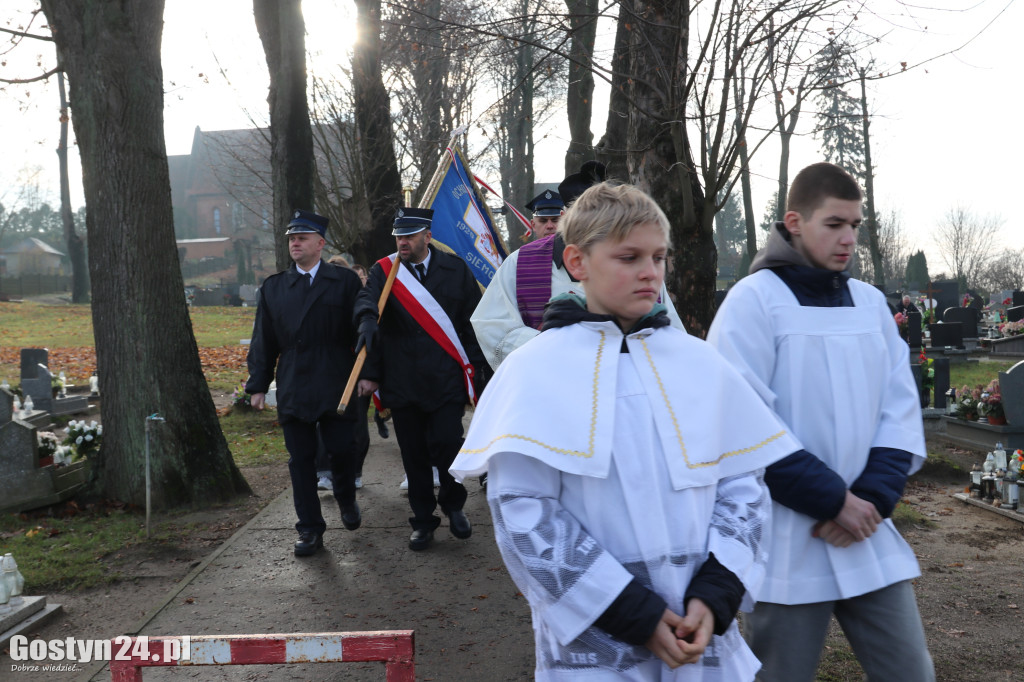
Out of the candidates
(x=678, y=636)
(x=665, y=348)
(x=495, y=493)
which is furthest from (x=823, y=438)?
(x=495, y=493)

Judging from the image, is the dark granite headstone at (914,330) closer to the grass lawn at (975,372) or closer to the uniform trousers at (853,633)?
the grass lawn at (975,372)

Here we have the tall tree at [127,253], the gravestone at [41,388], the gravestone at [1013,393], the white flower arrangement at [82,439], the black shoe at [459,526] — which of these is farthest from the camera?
the gravestone at [41,388]

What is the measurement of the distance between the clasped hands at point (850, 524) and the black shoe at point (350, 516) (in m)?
4.50

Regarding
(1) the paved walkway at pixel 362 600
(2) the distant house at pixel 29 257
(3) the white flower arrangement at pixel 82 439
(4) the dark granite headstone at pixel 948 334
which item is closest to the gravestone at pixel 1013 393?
(1) the paved walkway at pixel 362 600

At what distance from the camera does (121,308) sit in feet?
24.3

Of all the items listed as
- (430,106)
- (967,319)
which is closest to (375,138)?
(430,106)

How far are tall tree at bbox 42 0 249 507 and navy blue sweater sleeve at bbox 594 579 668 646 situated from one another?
20.9 ft

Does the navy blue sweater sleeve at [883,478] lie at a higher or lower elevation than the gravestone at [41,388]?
higher

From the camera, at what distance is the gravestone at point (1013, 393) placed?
944 cm

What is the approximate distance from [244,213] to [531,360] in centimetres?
7215

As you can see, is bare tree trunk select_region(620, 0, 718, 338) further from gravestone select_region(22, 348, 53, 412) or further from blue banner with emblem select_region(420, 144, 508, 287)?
gravestone select_region(22, 348, 53, 412)

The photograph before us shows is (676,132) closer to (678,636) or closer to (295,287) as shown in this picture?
(295,287)

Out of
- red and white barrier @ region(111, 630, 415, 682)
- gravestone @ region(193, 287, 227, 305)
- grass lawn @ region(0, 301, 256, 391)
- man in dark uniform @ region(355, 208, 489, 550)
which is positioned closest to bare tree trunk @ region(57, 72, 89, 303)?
grass lawn @ region(0, 301, 256, 391)

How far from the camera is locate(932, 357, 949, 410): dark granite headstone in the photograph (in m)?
11.4
